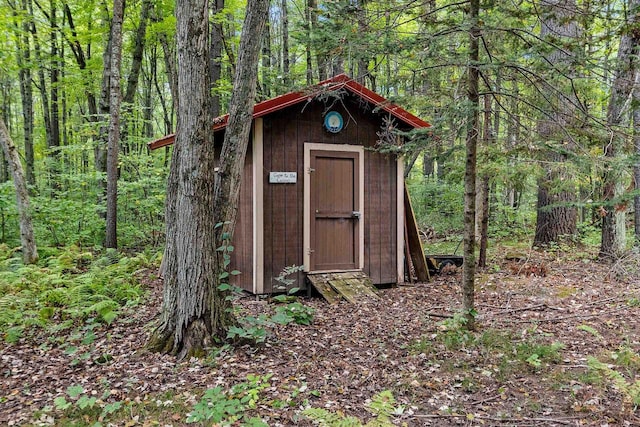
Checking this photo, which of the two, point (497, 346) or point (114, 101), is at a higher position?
point (114, 101)

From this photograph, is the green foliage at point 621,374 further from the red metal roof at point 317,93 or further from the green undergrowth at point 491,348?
the red metal roof at point 317,93

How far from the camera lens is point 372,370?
3891 millimetres

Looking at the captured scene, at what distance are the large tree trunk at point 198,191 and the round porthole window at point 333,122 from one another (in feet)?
8.72

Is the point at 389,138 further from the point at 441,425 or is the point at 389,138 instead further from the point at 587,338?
the point at 441,425

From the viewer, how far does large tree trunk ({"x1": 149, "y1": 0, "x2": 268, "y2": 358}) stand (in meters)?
3.96

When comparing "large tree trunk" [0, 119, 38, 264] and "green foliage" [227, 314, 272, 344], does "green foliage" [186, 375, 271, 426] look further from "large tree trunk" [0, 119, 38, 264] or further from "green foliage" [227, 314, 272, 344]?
"large tree trunk" [0, 119, 38, 264]

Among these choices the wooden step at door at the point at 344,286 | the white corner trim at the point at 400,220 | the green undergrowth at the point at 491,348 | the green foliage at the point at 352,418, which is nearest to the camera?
the green foliage at the point at 352,418

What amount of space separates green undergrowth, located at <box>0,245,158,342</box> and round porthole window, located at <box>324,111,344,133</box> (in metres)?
3.72

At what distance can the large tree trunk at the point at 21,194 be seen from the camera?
7.49 metres

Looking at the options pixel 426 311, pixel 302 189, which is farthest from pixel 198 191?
pixel 426 311

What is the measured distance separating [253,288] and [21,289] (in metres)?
3.17

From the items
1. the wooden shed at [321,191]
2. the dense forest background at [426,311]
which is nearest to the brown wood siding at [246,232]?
the wooden shed at [321,191]

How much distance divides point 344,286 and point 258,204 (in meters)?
1.75

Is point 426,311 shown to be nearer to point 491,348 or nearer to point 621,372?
point 491,348
